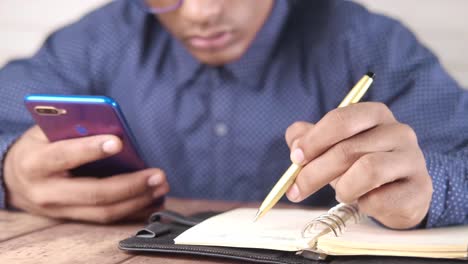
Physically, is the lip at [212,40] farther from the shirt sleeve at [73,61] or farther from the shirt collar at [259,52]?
the shirt sleeve at [73,61]

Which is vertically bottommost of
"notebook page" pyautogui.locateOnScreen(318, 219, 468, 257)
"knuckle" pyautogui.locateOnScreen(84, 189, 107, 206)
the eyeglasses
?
"knuckle" pyautogui.locateOnScreen(84, 189, 107, 206)

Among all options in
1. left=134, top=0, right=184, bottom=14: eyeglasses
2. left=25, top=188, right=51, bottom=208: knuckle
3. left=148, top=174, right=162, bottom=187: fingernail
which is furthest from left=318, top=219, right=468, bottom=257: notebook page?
left=134, top=0, right=184, bottom=14: eyeglasses

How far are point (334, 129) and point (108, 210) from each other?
1.39 feet

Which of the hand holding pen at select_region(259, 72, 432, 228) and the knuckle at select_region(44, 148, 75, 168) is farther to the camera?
the knuckle at select_region(44, 148, 75, 168)

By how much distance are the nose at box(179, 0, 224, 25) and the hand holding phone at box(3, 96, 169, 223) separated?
1.08 feet

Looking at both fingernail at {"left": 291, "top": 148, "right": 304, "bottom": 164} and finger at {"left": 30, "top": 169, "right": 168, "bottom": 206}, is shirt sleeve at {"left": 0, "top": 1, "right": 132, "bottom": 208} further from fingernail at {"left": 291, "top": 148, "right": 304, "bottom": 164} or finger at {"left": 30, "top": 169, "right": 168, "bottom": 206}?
fingernail at {"left": 291, "top": 148, "right": 304, "bottom": 164}

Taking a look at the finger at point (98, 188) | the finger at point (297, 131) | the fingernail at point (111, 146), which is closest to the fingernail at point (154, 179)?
the finger at point (98, 188)

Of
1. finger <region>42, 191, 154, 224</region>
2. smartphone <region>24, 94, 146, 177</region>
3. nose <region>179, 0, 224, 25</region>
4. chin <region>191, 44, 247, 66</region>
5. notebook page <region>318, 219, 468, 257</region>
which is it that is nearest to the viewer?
notebook page <region>318, 219, 468, 257</region>

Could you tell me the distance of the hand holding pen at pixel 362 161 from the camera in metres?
0.86

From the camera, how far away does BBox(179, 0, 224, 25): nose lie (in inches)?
51.1

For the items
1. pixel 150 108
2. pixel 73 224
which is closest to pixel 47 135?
pixel 73 224

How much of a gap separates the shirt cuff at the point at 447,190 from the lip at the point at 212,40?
0.50 metres

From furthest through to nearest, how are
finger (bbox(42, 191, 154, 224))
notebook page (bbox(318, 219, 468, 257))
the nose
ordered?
the nose, finger (bbox(42, 191, 154, 224)), notebook page (bbox(318, 219, 468, 257))

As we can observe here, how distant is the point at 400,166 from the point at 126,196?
442 millimetres
